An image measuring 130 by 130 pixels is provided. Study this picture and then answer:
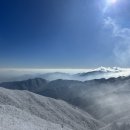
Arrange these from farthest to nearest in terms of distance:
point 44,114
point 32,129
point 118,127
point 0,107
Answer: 1. point 44,114
2. point 118,127
3. point 0,107
4. point 32,129

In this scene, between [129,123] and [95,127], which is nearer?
[129,123]

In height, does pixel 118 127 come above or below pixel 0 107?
below

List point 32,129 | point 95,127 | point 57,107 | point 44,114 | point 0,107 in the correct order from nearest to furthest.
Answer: point 32,129, point 0,107, point 44,114, point 95,127, point 57,107

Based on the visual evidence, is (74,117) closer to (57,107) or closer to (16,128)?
(57,107)

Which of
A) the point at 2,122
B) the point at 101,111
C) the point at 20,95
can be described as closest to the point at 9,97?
the point at 20,95

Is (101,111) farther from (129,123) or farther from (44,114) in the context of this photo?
(129,123)

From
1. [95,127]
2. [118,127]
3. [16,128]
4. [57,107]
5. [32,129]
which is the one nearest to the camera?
[16,128]

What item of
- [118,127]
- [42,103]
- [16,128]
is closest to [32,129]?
[16,128]

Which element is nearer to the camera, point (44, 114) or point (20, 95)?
point (44, 114)

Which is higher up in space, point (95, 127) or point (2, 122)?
point (2, 122)
